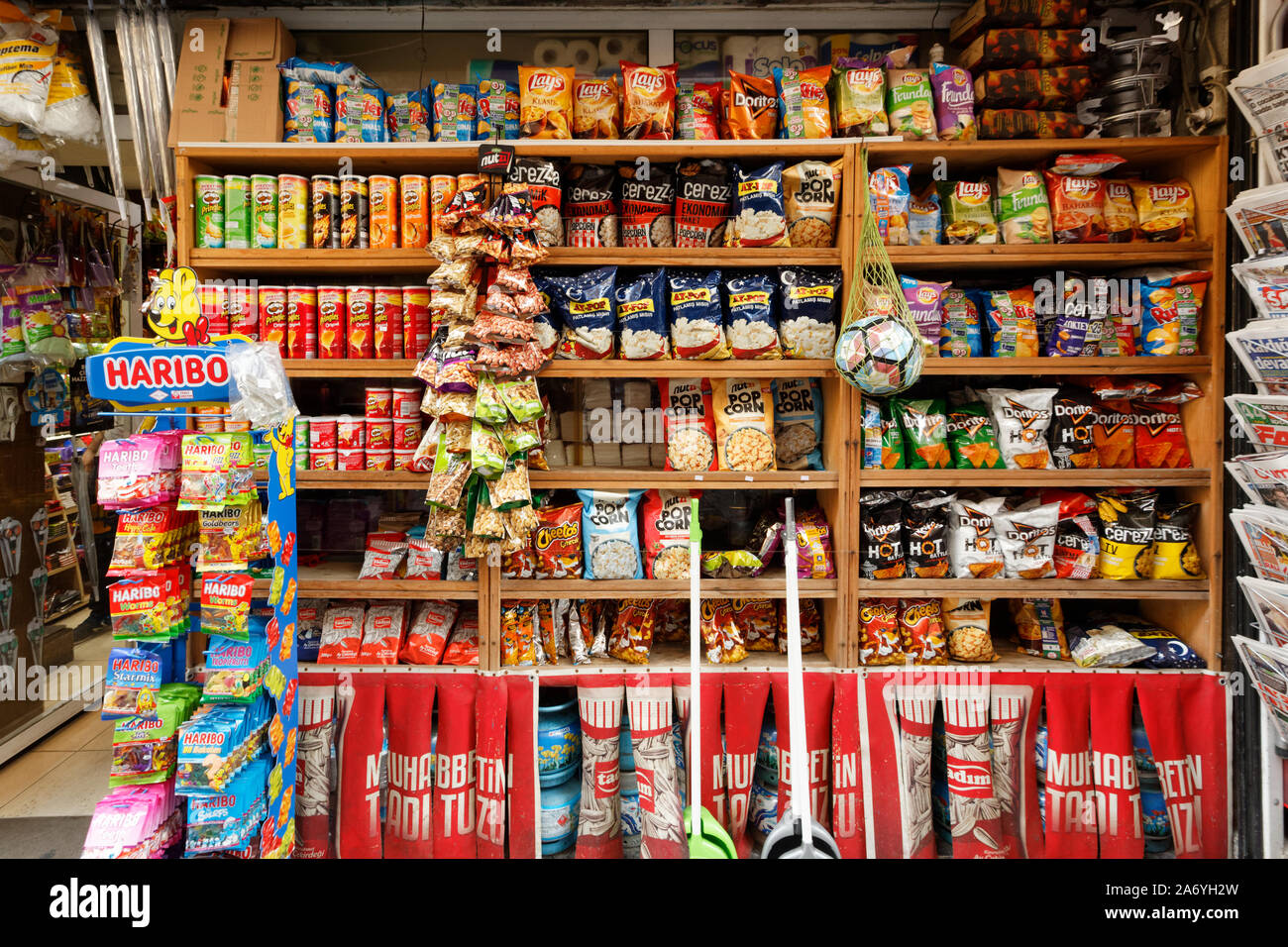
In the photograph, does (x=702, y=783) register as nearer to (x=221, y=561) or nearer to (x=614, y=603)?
(x=614, y=603)

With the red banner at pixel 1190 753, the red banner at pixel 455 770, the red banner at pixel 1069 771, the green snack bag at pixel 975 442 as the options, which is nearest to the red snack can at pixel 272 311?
the red banner at pixel 455 770

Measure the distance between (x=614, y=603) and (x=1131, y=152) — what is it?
8.68 feet

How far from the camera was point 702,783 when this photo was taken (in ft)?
8.94

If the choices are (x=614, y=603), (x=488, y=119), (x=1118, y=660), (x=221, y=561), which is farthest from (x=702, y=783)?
(x=488, y=119)

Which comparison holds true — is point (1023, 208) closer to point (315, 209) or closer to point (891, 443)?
point (891, 443)

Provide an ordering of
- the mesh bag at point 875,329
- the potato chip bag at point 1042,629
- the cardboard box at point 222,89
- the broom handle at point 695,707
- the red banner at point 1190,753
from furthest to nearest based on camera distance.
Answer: the potato chip bag at point 1042,629 → the cardboard box at point 222,89 → the red banner at point 1190,753 → the mesh bag at point 875,329 → the broom handle at point 695,707

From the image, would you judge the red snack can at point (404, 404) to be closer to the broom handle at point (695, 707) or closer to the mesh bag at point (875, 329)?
the broom handle at point (695, 707)

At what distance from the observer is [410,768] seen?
275 centimetres

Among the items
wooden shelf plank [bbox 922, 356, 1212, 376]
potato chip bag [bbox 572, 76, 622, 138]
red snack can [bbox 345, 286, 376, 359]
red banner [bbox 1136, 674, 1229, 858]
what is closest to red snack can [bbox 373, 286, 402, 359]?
red snack can [bbox 345, 286, 376, 359]

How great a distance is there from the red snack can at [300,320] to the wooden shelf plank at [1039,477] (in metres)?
2.16

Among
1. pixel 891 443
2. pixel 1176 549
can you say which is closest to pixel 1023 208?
pixel 891 443

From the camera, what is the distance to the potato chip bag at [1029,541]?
280cm

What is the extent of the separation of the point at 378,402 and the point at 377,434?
12cm
